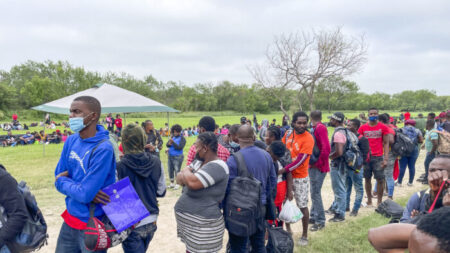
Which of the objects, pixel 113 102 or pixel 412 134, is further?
pixel 113 102

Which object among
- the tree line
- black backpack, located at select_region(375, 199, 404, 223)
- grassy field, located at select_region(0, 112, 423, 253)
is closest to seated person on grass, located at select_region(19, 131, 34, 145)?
grassy field, located at select_region(0, 112, 423, 253)

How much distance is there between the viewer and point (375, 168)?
5.29 metres

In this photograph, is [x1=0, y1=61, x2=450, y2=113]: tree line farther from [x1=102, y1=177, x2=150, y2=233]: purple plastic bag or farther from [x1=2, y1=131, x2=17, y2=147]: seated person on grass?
[x1=102, y1=177, x2=150, y2=233]: purple plastic bag

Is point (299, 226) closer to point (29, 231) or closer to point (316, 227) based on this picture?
point (316, 227)

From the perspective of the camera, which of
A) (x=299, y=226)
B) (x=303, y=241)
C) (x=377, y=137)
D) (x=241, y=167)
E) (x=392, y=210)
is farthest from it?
(x=377, y=137)

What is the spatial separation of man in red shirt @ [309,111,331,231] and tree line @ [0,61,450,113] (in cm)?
3608

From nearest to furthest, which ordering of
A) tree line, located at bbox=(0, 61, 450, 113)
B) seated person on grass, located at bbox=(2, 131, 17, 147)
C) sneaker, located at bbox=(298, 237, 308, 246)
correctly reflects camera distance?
sneaker, located at bbox=(298, 237, 308, 246) < seated person on grass, located at bbox=(2, 131, 17, 147) < tree line, located at bbox=(0, 61, 450, 113)

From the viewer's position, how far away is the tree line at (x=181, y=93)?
1641 inches

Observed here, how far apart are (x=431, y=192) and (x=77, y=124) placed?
9.21 feet

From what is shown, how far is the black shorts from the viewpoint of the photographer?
524 cm

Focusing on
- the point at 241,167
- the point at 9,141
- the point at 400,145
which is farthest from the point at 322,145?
the point at 9,141

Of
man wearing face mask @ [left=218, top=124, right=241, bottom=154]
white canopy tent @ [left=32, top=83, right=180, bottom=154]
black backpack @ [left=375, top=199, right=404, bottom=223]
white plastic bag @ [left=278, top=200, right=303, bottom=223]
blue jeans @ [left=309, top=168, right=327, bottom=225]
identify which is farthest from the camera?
white canopy tent @ [left=32, top=83, right=180, bottom=154]

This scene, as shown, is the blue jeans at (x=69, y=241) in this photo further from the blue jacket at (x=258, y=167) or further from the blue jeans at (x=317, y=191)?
the blue jeans at (x=317, y=191)

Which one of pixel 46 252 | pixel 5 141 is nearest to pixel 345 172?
pixel 46 252
